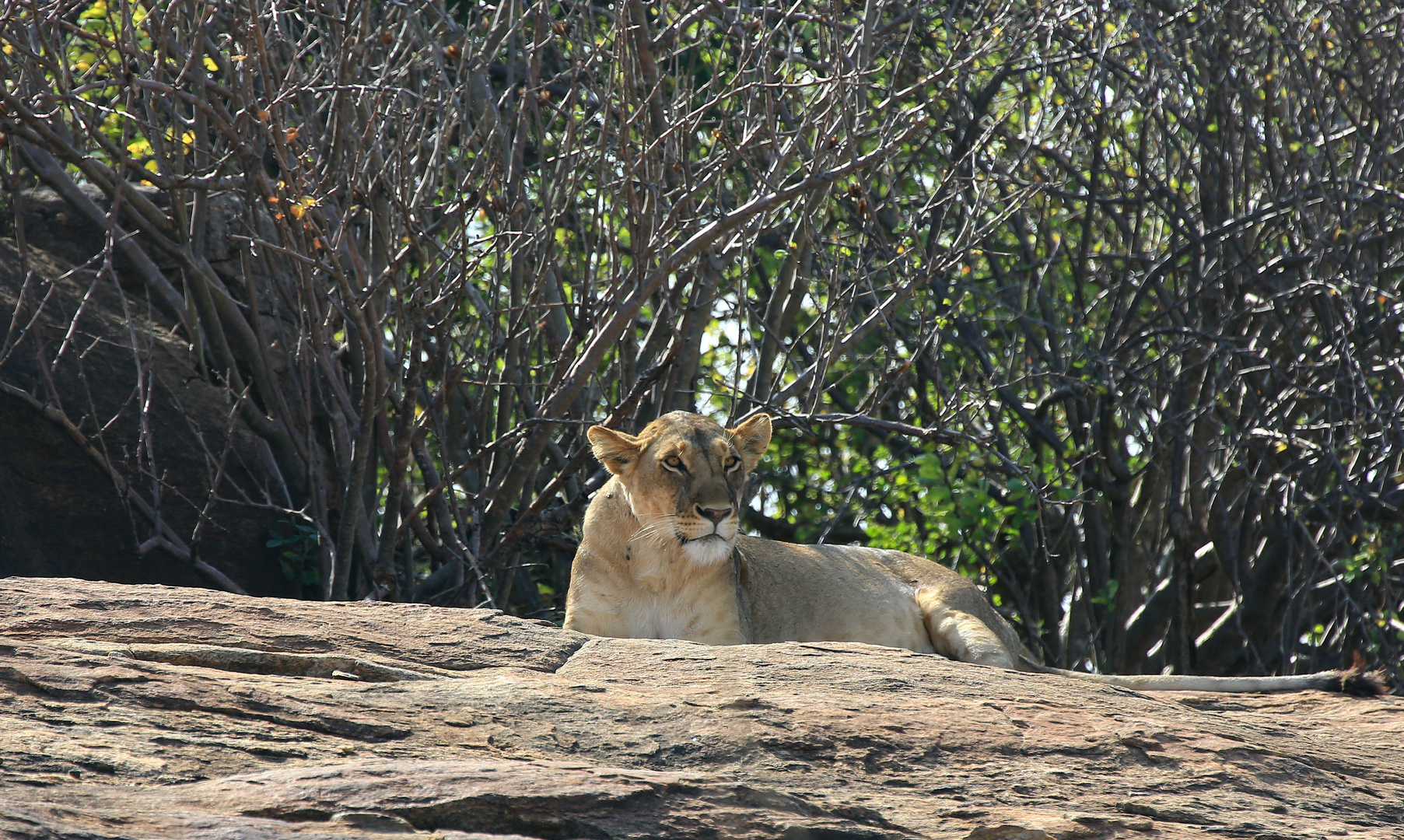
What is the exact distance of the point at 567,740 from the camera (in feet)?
11.7

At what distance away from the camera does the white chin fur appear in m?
5.33

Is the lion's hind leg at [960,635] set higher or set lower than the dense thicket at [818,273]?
lower

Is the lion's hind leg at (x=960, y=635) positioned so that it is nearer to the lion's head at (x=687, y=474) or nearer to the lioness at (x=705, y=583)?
the lioness at (x=705, y=583)

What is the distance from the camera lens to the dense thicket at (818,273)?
631 centimetres

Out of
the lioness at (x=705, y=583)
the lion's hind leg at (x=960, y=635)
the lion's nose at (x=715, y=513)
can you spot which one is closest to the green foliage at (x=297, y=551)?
the lioness at (x=705, y=583)

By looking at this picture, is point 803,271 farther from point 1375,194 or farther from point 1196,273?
point 1375,194

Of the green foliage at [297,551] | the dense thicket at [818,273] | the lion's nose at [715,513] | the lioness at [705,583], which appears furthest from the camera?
the green foliage at [297,551]

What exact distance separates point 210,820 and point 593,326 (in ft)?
14.1

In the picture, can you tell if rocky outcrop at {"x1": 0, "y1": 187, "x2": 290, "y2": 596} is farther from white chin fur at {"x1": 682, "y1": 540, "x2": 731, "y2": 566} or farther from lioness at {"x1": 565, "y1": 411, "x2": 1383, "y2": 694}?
white chin fur at {"x1": 682, "y1": 540, "x2": 731, "y2": 566}

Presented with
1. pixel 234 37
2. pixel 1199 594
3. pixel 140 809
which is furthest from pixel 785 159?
pixel 1199 594

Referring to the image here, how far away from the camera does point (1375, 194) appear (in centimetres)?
790

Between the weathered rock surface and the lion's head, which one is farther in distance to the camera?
the lion's head

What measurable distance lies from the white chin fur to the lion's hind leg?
119cm

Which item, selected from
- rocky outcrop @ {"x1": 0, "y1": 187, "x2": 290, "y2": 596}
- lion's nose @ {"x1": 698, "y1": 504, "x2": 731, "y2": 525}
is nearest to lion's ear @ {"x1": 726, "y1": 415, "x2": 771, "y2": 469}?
lion's nose @ {"x1": 698, "y1": 504, "x2": 731, "y2": 525}
